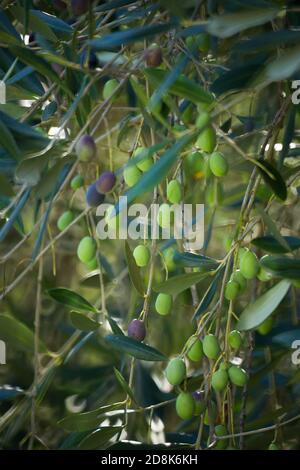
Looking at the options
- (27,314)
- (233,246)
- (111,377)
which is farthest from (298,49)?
(27,314)

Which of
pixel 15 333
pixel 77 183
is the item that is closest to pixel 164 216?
pixel 77 183

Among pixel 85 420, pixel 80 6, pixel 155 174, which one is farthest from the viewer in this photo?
pixel 85 420

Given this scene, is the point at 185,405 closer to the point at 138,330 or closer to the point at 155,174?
the point at 138,330

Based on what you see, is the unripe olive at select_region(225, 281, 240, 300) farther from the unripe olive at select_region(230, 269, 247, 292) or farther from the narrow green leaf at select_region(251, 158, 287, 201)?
the narrow green leaf at select_region(251, 158, 287, 201)

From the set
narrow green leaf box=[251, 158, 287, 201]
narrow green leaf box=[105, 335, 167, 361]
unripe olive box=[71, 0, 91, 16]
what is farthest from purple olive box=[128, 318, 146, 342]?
unripe olive box=[71, 0, 91, 16]

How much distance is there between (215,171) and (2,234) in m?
0.23

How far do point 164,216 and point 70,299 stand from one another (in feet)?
0.59

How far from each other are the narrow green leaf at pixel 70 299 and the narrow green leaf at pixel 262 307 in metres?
0.22

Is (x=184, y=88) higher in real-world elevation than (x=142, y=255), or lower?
higher

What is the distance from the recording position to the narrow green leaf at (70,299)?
1.10 meters

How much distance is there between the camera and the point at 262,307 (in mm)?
996

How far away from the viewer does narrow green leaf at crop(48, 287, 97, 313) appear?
1.10m

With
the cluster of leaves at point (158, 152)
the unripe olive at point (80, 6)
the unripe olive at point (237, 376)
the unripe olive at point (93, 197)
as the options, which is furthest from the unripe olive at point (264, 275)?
the unripe olive at point (80, 6)
